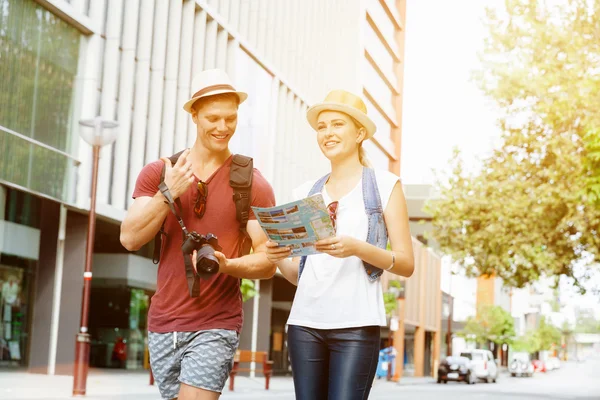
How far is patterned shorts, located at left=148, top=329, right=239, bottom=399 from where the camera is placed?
4.39 meters

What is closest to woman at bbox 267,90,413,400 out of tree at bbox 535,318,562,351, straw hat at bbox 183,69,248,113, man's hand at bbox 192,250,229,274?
man's hand at bbox 192,250,229,274

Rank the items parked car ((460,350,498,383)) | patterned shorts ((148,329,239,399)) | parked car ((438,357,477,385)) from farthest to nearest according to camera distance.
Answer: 1. parked car ((460,350,498,383))
2. parked car ((438,357,477,385))
3. patterned shorts ((148,329,239,399))

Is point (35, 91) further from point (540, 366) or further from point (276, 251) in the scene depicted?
point (540, 366)

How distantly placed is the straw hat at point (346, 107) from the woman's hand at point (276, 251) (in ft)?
2.37

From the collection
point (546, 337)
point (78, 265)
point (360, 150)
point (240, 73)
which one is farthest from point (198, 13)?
point (546, 337)

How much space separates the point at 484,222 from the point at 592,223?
315 centimetres

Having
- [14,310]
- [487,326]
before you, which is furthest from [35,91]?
[487,326]

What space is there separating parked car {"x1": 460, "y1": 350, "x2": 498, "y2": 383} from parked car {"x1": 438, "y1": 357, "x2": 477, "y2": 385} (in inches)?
116

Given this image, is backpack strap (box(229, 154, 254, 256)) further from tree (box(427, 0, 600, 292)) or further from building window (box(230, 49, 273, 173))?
building window (box(230, 49, 273, 173))

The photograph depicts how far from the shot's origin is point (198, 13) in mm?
31578

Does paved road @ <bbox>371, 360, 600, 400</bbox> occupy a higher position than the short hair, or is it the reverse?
the short hair

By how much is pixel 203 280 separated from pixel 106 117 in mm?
21734

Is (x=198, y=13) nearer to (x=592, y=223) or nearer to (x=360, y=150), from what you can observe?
(x=592, y=223)

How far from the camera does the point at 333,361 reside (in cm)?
452
